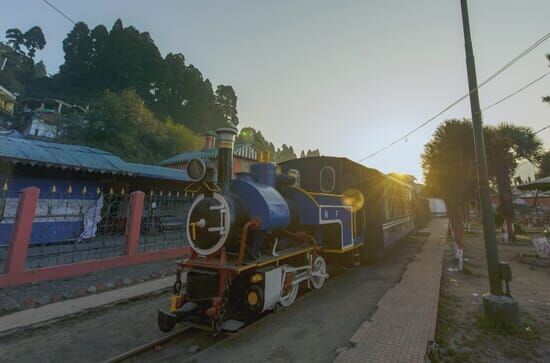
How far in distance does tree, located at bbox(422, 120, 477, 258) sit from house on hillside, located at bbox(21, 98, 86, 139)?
28259mm

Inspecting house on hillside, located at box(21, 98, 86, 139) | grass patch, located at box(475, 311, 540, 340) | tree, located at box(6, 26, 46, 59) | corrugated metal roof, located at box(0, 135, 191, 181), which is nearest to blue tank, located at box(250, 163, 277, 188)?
grass patch, located at box(475, 311, 540, 340)

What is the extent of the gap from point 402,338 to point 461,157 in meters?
8.55

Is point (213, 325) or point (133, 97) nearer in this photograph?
point (213, 325)

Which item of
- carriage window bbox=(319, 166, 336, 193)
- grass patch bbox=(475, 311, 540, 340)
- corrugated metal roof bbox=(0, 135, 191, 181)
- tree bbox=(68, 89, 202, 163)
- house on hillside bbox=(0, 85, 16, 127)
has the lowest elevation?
grass patch bbox=(475, 311, 540, 340)

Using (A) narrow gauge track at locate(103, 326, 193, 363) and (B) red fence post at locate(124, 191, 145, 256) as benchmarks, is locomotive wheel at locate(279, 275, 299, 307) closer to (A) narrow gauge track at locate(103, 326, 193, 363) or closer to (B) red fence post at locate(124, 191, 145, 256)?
(A) narrow gauge track at locate(103, 326, 193, 363)

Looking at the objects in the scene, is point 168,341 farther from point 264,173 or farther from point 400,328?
point 400,328

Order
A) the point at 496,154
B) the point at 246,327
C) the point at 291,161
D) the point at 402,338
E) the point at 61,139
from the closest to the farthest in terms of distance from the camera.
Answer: the point at 402,338, the point at 246,327, the point at 291,161, the point at 496,154, the point at 61,139

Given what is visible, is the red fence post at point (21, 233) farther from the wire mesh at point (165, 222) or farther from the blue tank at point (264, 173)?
the blue tank at point (264, 173)

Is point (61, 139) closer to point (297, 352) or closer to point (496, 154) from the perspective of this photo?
point (297, 352)

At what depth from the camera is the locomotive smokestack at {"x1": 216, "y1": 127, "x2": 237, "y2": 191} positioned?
4191 mm

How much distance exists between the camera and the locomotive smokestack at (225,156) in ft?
13.8

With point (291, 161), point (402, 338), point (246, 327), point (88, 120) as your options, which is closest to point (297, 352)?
point (246, 327)

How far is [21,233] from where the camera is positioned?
549 centimetres

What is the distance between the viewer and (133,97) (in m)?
25.2
